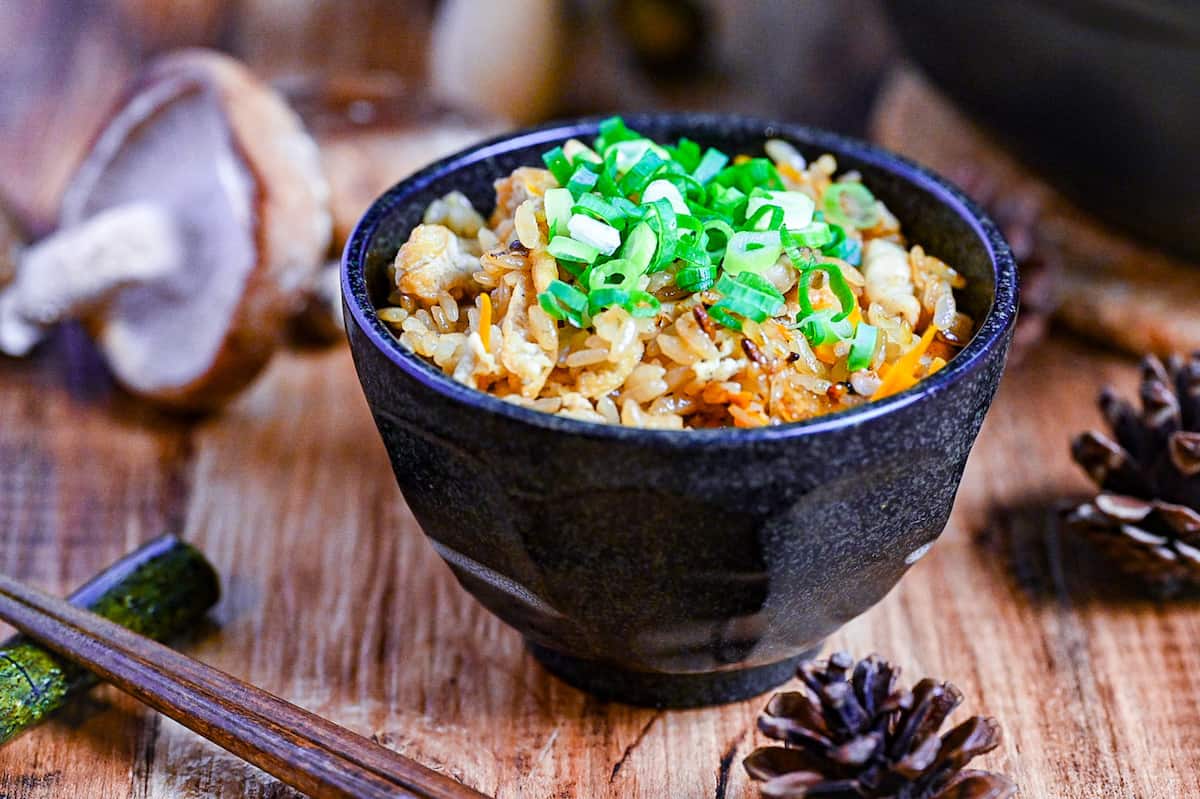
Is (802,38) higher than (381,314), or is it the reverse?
(381,314)

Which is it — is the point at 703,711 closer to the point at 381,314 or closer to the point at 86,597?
the point at 381,314

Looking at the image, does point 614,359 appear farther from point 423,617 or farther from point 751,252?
point 423,617

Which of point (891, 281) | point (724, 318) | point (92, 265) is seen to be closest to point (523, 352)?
point (724, 318)

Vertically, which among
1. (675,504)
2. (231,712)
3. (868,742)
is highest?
(675,504)

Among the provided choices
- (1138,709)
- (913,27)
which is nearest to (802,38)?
(913,27)

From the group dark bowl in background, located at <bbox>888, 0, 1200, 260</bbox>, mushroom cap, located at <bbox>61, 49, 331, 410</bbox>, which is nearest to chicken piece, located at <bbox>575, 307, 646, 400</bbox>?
mushroom cap, located at <bbox>61, 49, 331, 410</bbox>

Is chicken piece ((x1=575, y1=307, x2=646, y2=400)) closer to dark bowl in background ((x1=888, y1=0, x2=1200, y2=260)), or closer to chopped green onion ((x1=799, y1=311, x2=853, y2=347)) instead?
chopped green onion ((x1=799, y1=311, x2=853, y2=347))
